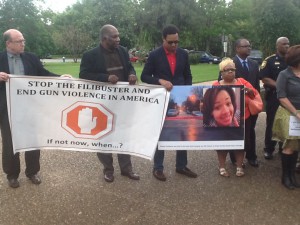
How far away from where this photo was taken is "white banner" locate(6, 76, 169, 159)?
4160 millimetres

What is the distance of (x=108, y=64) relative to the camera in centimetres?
441

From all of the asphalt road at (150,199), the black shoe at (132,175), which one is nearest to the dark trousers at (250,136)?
the asphalt road at (150,199)

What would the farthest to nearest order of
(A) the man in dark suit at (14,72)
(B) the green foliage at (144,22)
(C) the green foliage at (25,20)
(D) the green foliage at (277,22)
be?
1. (C) the green foliage at (25,20)
2. (B) the green foliage at (144,22)
3. (D) the green foliage at (277,22)
4. (A) the man in dark suit at (14,72)

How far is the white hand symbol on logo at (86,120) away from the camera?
421 centimetres

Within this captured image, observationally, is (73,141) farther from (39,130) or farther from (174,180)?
(174,180)

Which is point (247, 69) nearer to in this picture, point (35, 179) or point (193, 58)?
point (35, 179)

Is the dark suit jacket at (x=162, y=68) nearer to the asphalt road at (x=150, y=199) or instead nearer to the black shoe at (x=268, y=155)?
the asphalt road at (x=150, y=199)

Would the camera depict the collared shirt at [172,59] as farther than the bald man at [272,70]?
No

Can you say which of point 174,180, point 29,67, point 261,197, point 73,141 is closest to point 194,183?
point 174,180

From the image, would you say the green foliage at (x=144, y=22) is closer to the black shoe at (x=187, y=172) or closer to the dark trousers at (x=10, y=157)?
the black shoe at (x=187, y=172)

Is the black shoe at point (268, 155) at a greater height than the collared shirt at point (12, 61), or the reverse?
the collared shirt at point (12, 61)

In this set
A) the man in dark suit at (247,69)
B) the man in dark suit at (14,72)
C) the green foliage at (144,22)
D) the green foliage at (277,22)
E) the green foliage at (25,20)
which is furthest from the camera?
the green foliage at (25,20)

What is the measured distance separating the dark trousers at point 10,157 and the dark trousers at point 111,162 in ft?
2.66

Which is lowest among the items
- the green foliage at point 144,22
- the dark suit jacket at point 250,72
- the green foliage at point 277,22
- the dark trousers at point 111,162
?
the dark trousers at point 111,162
